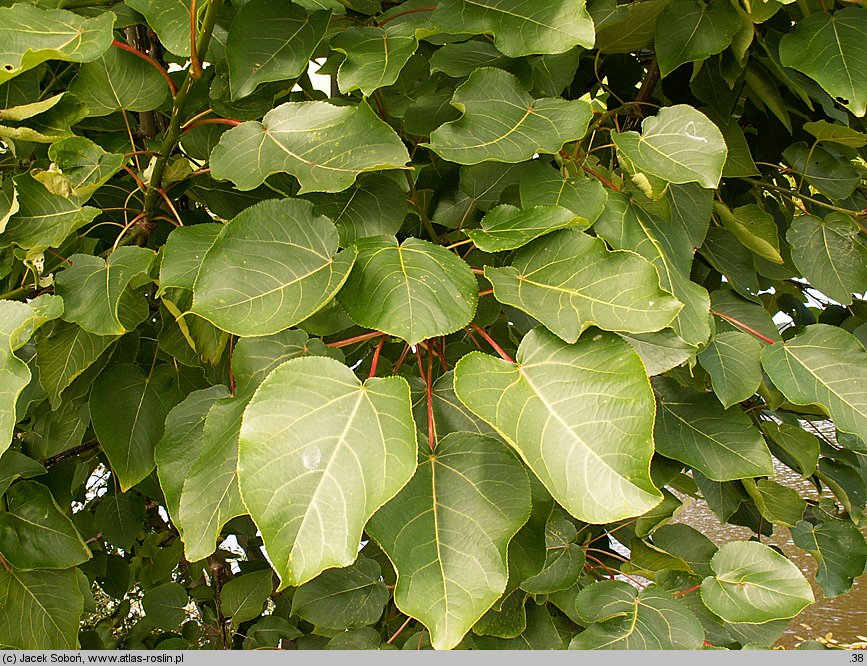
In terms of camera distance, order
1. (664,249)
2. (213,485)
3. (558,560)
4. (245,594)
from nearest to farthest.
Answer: (213,485) → (664,249) → (558,560) → (245,594)

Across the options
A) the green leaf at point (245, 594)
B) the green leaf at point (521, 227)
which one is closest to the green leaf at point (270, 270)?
the green leaf at point (521, 227)

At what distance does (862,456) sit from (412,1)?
2.84 ft

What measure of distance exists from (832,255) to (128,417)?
2.65 ft

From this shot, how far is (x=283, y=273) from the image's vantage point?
60cm

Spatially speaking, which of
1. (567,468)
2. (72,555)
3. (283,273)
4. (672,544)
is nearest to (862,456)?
(672,544)

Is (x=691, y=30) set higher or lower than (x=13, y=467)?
higher

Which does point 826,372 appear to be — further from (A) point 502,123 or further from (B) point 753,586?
(A) point 502,123

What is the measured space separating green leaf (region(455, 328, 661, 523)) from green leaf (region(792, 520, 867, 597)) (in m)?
0.66

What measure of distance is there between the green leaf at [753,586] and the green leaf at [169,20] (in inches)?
28.3

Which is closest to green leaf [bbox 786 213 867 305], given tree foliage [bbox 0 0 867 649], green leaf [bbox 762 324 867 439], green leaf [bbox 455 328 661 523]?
tree foliage [bbox 0 0 867 649]

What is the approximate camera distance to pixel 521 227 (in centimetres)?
63

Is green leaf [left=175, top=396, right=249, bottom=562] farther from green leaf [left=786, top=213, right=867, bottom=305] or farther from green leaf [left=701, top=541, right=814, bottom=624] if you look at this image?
green leaf [left=786, top=213, right=867, bottom=305]

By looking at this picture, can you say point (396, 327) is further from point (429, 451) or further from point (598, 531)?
point (598, 531)

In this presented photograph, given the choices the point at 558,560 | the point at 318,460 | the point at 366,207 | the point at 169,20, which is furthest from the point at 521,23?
the point at 558,560
